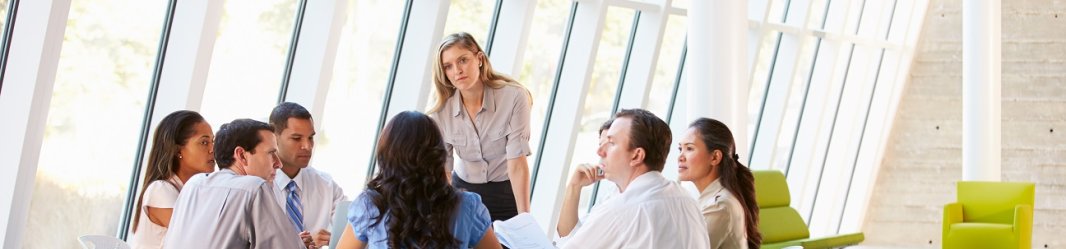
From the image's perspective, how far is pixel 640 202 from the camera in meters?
3.37

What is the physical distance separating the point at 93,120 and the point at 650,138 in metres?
3.47

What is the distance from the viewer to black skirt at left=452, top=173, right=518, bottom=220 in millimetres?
5047

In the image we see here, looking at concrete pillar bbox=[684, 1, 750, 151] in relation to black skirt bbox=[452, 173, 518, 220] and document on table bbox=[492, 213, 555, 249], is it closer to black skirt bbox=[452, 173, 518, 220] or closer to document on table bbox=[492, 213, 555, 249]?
black skirt bbox=[452, 173, 518, 220]

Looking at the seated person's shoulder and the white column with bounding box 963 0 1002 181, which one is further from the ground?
the white column with bounding box 963 0 1002 181

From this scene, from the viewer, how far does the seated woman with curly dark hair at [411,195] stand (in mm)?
3148

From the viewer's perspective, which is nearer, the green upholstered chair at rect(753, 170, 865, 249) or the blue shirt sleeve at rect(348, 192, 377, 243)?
the blue shirt sleeve at rect(348, 192, 377, 243)

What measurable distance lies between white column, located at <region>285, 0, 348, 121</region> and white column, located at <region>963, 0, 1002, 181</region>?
22.2 feet

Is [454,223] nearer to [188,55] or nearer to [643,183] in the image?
[643,183]

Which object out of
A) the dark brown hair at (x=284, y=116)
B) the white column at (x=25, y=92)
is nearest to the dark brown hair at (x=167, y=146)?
the dark brown hair at (x=284, y=116)

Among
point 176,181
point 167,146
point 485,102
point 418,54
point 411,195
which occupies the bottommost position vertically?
point 176,181

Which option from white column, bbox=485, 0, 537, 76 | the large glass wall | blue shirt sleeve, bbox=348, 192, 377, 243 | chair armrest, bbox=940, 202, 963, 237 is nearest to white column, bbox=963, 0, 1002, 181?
chair armrest, bbox=940, 202, 963, 237

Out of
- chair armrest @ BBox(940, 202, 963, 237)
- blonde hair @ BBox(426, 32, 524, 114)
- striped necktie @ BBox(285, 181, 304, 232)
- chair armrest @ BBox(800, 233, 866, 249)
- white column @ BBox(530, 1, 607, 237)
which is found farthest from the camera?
chair armrest @ BBox(940, 202, 963, 237)

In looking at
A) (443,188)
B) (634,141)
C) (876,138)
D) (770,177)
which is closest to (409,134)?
(443,188)

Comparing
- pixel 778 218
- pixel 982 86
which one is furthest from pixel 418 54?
pixel 982 86
